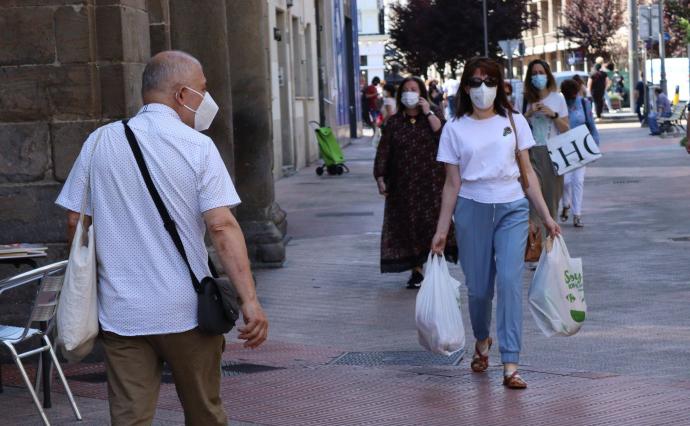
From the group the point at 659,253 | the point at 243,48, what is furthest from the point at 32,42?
the point at 659,253

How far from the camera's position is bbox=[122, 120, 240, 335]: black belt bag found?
4926 mm

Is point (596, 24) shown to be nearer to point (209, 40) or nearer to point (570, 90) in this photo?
point (570, 90)

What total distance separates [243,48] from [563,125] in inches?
126

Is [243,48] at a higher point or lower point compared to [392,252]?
higher

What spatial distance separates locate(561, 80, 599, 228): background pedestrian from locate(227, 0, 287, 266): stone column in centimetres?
328

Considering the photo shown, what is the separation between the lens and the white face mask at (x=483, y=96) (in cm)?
820

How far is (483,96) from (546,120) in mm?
6058

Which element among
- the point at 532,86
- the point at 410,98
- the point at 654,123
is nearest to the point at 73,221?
the point at 410,98

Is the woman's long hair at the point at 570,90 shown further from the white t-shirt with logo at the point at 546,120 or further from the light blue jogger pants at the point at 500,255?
the light blue jogger pants at the point at 500,255

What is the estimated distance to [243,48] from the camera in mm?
14766

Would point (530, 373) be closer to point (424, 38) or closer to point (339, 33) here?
point (339, 33)

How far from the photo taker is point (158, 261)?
493cm

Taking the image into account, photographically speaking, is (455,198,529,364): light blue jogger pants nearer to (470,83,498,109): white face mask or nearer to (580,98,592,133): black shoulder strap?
(470,83,498,109): white face mask

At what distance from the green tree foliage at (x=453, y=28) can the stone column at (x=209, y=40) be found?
172ft
